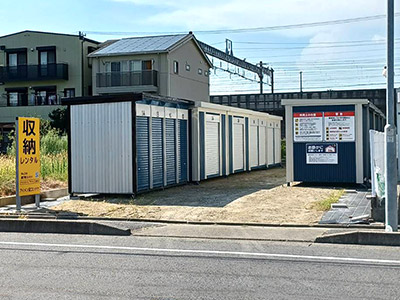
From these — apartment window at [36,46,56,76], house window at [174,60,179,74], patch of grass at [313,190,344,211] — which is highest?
apartment window at [36,46,56,76]

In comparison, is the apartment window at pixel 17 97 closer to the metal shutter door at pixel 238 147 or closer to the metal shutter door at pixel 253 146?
the metal shutter door at pixel 253 146

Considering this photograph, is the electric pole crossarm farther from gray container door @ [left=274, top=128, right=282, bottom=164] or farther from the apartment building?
gray container door @ [left=274, top=128, right=282, bottom=164]

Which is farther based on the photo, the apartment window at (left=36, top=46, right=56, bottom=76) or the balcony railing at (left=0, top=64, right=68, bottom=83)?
the apartment window at (left=36, top=46, right=56, bottom=76)

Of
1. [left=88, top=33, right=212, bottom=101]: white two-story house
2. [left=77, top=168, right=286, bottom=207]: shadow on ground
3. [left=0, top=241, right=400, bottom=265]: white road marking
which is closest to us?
[left=0, top=241, right=400, bottom=265]: white road marking

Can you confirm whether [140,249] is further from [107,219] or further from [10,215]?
[10,215]

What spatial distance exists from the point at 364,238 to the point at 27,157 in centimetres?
797

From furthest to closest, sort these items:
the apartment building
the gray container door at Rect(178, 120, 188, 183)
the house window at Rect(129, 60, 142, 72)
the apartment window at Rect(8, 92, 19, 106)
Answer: the apartment window at Rect(8, 92, 19, 106), the apartment building, the house window at Rect(129, 60, 142, 72), the gray container door at Rect(178, 120, 188, 183)

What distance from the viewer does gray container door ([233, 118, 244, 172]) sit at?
73.6 feet

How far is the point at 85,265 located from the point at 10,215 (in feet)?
16.3

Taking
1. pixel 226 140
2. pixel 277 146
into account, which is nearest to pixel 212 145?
pixel 226 140

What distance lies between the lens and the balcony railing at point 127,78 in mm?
40125

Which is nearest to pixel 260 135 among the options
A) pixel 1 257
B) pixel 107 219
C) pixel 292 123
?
pixel 292 123

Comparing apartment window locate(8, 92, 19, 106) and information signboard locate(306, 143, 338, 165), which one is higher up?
apartment window locate(8, 92, 19, 106)

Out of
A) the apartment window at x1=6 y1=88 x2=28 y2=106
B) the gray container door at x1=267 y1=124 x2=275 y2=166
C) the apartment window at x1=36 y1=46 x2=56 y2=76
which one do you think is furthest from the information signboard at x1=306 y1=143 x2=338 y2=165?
the apartment window at x1=6 y1=88 x2=28 y2=106
